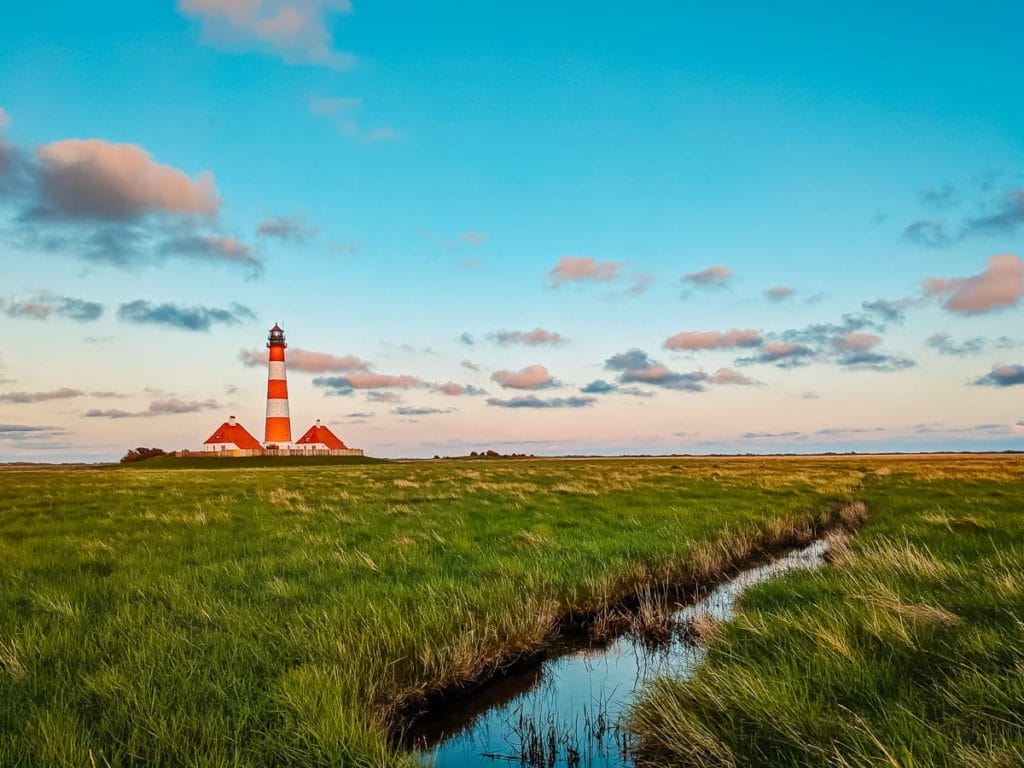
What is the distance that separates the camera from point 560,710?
5.73 metres

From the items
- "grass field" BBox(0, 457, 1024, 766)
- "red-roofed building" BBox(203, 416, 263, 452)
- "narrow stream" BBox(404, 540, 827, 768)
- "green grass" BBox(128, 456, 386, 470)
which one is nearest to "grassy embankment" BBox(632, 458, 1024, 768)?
"grass field" BBox(0, 457, 1024, 766)

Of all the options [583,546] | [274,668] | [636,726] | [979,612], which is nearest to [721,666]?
[636,726]

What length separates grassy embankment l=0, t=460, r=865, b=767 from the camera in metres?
4.21

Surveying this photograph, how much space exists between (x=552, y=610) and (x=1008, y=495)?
20885 mm

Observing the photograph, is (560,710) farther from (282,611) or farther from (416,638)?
(282,611)

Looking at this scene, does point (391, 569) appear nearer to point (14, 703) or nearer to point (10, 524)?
point (14, 703)

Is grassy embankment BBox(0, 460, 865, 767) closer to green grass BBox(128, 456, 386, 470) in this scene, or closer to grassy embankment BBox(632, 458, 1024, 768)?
grassy embankment BBox(632, 458, 1024, 768)

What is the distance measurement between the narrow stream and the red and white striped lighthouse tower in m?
86.7

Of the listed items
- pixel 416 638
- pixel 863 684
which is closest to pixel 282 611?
pixel 416 638

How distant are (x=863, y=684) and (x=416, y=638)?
413 centimetres

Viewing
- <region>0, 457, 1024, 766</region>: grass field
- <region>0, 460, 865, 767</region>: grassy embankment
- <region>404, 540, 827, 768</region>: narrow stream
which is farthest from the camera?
<region>404, 540, 827, 768</region>: narrow stream

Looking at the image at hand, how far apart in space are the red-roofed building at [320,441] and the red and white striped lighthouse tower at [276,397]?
1182cm

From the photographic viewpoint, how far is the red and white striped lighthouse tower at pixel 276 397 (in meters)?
86.9

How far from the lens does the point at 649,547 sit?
11.9m
